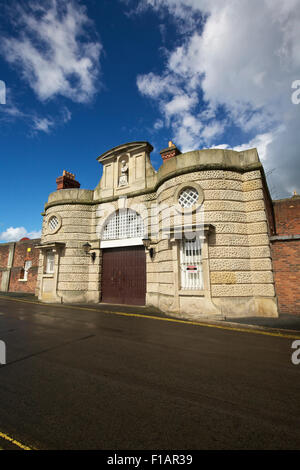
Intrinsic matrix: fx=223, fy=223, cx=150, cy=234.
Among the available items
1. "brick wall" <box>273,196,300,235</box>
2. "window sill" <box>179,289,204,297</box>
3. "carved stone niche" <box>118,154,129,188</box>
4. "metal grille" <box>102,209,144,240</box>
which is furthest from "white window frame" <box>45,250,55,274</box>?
"brick wall" <box>273,196,300,235</box>

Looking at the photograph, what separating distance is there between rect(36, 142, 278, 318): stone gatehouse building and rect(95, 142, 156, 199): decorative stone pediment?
0.20ft

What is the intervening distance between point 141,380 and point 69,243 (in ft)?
37.7

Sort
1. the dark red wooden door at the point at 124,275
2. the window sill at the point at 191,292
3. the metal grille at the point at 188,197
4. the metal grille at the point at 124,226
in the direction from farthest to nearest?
1. the metal grille at the point at 124,226
2. the dark red wooden door at the point at 124,275
3. the metal grille at the point at 188,197
4. the window sill at the point at 191,292

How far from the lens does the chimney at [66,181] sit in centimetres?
1576

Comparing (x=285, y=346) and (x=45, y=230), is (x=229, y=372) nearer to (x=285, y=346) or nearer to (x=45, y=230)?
(x=285, y=346)

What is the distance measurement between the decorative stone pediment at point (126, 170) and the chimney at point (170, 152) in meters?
1.39

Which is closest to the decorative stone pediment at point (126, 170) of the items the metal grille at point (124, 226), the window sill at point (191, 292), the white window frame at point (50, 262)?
the metal grille at point (124, 226)

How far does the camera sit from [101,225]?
13.9m

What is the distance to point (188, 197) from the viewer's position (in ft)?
32.7

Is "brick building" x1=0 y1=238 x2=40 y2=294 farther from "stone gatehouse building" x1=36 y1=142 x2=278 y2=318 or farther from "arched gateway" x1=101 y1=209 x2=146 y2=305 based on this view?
"arched gateway" x1=101 y1=209 x2=146 y2=305

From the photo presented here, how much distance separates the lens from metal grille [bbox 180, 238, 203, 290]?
30.2 ft

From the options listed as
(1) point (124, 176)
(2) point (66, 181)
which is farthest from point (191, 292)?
(2) point (66, 181)

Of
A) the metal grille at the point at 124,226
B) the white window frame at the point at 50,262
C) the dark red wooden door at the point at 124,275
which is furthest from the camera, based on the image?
the white window frame at the point at 50,262

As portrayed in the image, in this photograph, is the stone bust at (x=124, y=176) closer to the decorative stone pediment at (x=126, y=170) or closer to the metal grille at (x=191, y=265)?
the decorative stone pediment at (x=126, y=170)
